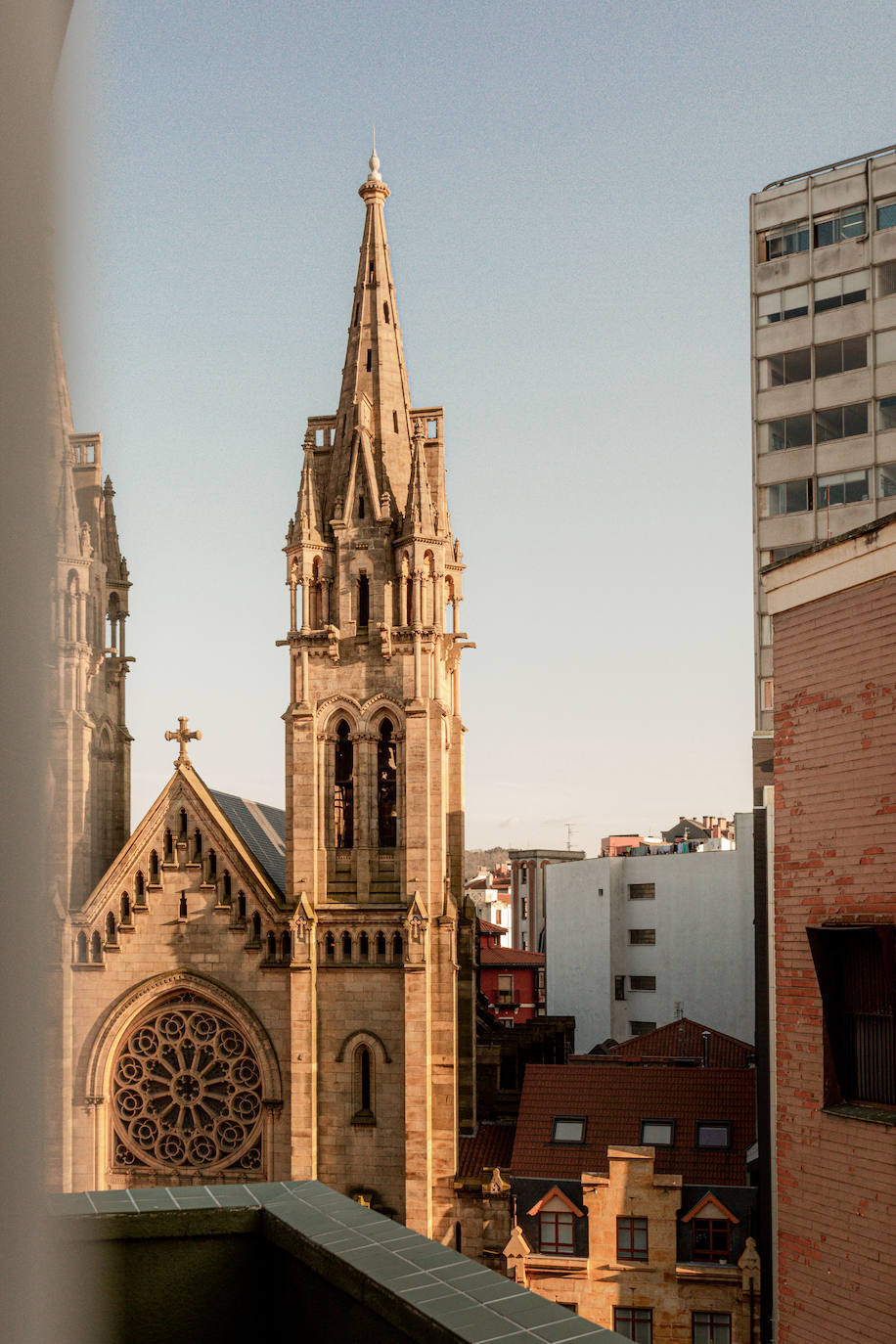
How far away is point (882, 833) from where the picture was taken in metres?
14.3

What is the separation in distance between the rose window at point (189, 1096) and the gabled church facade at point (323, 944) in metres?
0.05

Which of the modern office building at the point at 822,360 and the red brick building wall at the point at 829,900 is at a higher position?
the modern office building at the point at 822,360

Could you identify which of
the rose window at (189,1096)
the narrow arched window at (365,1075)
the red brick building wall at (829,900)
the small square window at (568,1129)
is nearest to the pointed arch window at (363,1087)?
the narrow arched window at (365,1075)

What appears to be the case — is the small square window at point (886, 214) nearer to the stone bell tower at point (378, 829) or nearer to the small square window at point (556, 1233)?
the stone bell tower at point (378, 829)

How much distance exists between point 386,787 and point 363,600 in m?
5.49

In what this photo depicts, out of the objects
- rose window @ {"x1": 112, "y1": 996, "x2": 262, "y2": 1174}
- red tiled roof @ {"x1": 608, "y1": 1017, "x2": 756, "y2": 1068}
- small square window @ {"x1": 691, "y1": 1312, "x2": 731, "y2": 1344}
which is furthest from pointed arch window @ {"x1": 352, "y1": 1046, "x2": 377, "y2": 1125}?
red tiled roof @ {"x1": 608, "y1": 1017, "x2": 756, "y2": 1068}

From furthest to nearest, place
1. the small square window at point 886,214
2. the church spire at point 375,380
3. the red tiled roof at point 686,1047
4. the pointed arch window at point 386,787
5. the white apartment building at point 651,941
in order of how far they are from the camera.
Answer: the white apartment building at point 651,941
the red tiled roof at point 686,1047
the small square window at point 886,214
the church spire at point 375,380
the pointed arch window at point 386,787

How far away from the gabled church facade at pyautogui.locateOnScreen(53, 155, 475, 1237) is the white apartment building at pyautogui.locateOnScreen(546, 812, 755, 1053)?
78.6 feet

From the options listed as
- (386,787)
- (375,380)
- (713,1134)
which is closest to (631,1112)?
(713,1134)

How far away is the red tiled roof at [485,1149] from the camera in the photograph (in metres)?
36.9

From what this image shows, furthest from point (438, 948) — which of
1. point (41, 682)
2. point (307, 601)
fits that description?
point (41, 682)

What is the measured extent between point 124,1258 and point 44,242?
755cm

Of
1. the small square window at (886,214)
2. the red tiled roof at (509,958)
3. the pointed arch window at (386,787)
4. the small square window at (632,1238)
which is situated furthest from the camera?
the red tiled roof at (509,958)

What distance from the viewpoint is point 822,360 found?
146ft
